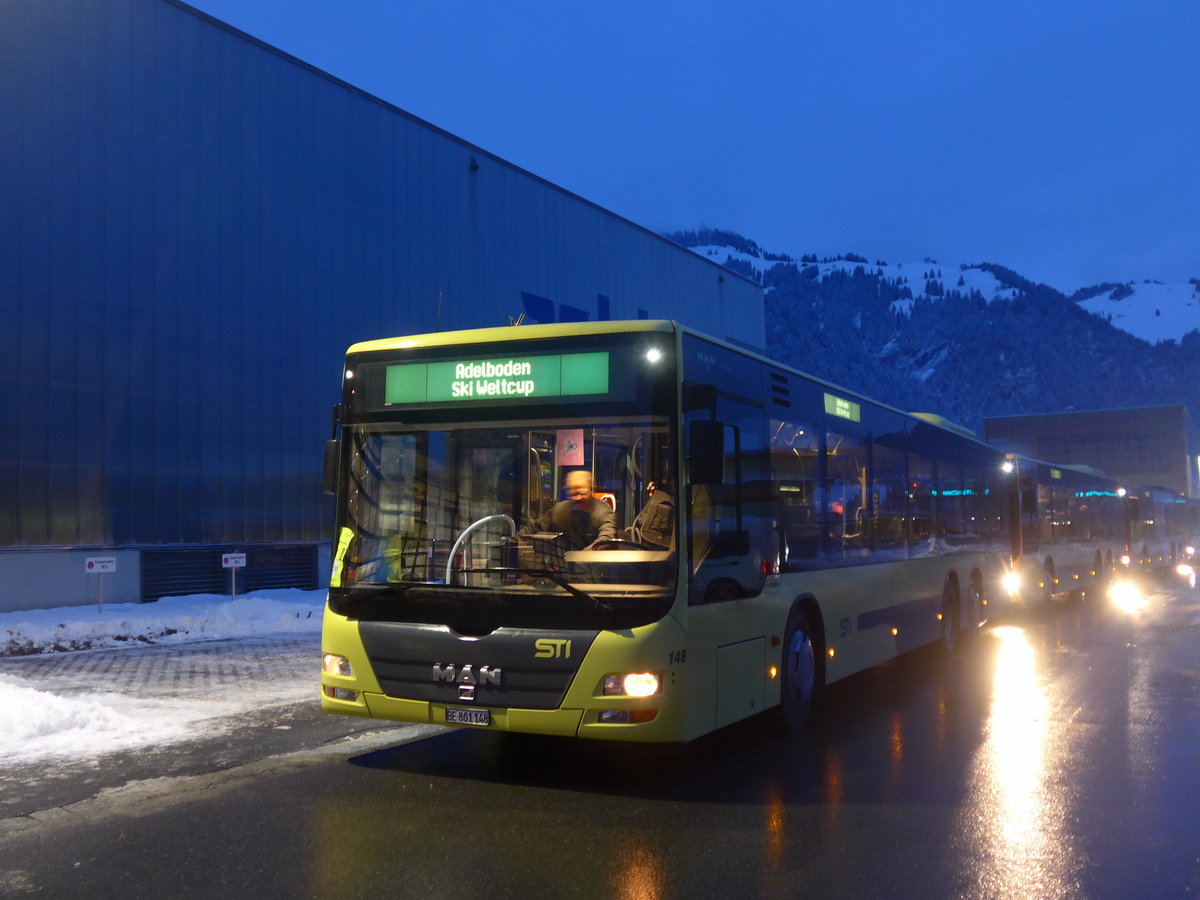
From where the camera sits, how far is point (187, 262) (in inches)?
823

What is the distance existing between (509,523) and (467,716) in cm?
128

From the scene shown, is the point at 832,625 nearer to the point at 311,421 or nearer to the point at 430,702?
the point at 430,702

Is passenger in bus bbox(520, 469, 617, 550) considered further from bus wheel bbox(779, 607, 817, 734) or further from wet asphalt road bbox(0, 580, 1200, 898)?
bus wheel bbox(779, 607, 817, 734)

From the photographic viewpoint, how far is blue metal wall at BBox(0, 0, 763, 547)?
1847 cm

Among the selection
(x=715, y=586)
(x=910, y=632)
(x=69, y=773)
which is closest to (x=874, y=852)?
(x=715, y=586)

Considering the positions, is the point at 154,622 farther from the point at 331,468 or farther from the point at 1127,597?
the point at 1127,597

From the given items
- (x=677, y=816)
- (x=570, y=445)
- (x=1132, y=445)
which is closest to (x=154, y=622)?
(x=570, y=445)

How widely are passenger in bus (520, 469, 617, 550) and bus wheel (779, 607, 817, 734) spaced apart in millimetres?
2229

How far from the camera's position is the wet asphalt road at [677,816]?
492cm

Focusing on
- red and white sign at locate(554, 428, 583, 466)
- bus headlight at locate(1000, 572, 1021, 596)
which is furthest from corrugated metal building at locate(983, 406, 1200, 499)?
red and white sign at locate(554, 428, 583, 466)

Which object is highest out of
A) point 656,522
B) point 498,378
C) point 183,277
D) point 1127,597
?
point 183,277

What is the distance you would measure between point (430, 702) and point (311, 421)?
693 inches

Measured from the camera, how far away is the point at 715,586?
6992mm

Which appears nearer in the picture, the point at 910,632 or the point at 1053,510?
the point at 910,632
